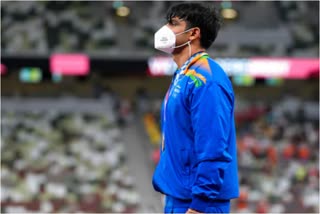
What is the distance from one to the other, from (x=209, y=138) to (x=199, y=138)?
5cm

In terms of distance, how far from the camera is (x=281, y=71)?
1206 cm

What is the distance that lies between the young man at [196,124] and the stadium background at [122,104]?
8270 millimetres

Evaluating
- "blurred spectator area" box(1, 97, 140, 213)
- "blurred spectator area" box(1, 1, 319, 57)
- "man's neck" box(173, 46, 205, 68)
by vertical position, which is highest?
"blurred spectator area" box(1, 1, 319, 57)

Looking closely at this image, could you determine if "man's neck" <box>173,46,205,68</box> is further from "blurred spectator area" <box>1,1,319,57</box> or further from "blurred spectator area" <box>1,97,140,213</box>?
"blurred spectator area" <box>1,1,319,57</box>

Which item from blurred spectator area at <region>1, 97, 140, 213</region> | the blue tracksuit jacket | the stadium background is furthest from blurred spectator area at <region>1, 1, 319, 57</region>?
the blue tracksuit jacket

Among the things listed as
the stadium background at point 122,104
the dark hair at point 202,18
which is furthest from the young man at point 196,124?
the stadium background at point 122,104

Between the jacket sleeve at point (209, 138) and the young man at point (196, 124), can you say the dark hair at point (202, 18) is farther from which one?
the jacket sleeve at point (209, 138)

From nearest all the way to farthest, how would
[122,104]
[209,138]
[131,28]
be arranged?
1. [209,138]
2. [131,28]
3. [122,104]

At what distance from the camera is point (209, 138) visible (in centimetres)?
241

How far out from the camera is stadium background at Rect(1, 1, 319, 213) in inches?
465

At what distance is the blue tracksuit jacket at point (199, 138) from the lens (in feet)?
7.86

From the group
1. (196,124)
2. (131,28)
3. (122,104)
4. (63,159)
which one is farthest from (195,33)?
(122,104)

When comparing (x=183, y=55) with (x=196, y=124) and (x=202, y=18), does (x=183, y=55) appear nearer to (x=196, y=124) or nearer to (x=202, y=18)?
(x=202, y=18)

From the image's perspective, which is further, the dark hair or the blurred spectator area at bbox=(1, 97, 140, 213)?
the blurred spectator area at bbox=(1, 97, 140, 213)
